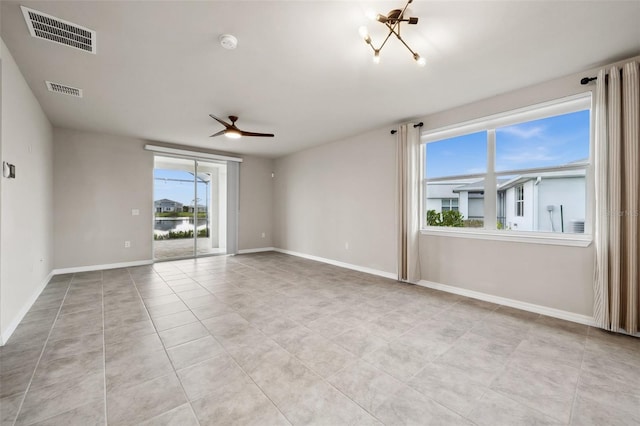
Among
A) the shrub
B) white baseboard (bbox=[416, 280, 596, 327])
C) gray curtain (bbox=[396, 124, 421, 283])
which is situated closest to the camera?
white baseboard (bbox=[416, 280, 596, 327])

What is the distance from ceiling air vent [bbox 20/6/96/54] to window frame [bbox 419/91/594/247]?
169 inches

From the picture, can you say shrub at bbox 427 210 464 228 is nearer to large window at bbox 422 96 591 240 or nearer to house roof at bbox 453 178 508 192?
large window at bbox 422 96 591 240

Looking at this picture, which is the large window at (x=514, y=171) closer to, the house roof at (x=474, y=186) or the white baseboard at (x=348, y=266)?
the house roof at (x=474, y=186)

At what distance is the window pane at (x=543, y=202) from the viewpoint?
9.96 ft

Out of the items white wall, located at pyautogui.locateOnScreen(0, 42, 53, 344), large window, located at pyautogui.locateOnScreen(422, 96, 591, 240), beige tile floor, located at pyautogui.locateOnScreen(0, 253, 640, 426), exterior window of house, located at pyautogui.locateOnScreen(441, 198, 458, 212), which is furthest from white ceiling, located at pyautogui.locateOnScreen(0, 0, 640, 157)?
beige tile floor, located at pyautogui.locateOnScreen(0, 253, 640, 426)

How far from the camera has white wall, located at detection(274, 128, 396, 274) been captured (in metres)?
4.84

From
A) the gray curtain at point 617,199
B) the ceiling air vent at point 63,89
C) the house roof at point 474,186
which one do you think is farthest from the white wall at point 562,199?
the ceiling air vent at point 63,89

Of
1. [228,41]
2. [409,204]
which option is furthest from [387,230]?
[228,41]

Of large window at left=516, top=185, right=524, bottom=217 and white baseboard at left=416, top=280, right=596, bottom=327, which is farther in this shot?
large window at left=516, top=185, right=524, bottom=217

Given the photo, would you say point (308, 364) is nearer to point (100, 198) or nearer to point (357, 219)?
point (357, 219)

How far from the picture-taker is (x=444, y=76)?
9.77 feet

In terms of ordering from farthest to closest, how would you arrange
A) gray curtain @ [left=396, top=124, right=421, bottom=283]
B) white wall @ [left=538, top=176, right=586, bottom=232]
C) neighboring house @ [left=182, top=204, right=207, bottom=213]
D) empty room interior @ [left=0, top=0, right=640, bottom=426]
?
neighboring house @ [left=182, top=204, right=207, bottom=213]
gray curtain @ [left=396, top=124, right=421, bottom=283]
white wall @ [left=538, top=176, right=586, bottom=232]
empty room interior @ [left=0, top=0, right=640, bottom=426]

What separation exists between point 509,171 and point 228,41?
3.70 meters

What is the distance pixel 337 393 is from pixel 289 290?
7.54 ft
